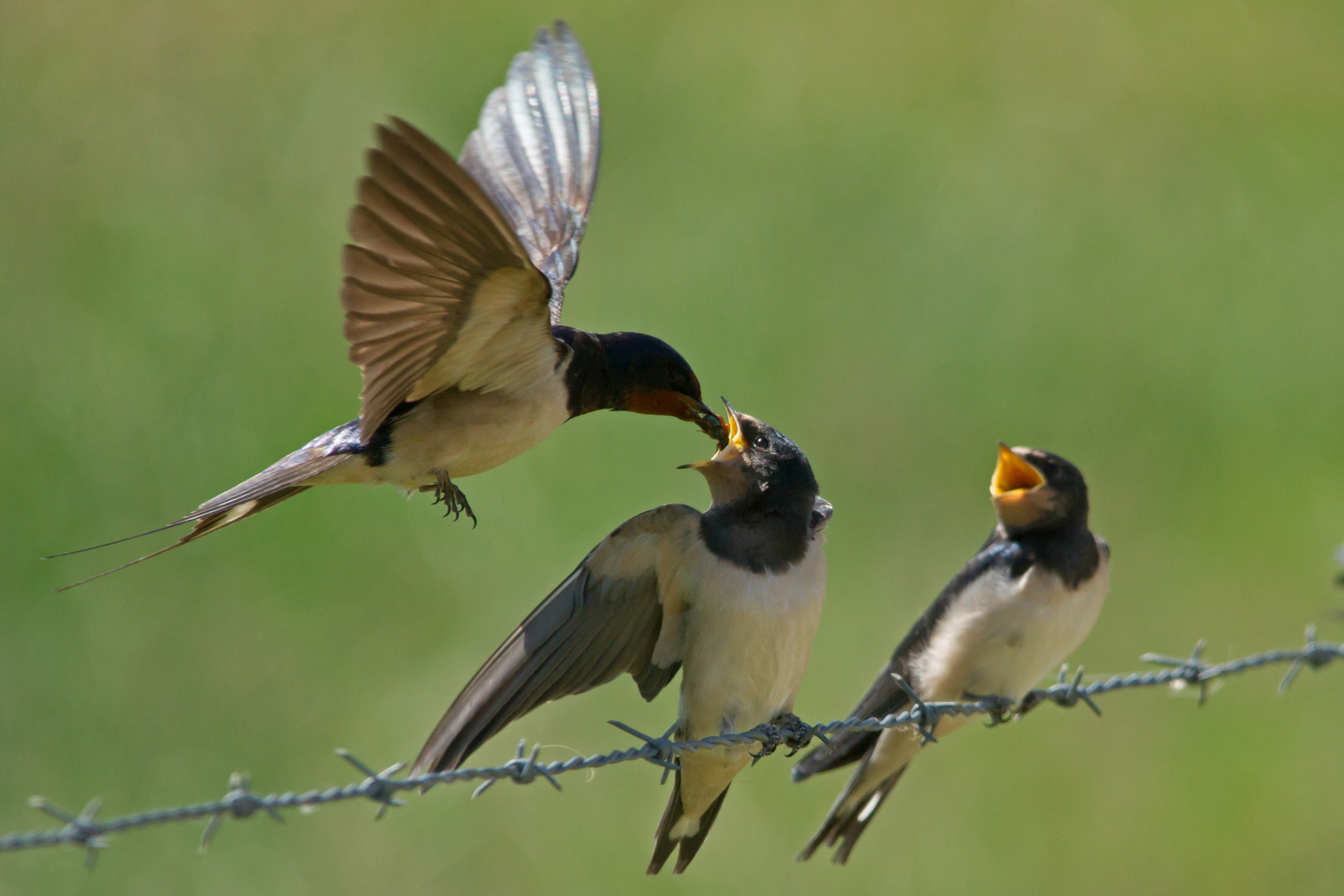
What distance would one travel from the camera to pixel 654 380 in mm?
3137

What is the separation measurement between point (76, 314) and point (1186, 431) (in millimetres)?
6654

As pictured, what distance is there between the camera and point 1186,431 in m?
8.09

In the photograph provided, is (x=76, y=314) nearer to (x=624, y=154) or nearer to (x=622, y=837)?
(x=624, y=154)

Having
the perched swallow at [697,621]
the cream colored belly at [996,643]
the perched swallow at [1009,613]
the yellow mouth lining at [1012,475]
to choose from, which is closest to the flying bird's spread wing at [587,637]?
the perched swallow at [697,621]

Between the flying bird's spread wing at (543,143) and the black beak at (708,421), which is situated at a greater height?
the flying bird's spread wing at (543,143)

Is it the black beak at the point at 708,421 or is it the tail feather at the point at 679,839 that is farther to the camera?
the black beak at the point at 708,421

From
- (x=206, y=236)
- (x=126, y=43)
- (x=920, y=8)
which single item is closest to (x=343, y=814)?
(x=206, y=236)

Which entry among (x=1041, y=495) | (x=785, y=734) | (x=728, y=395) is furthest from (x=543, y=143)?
(x=728, y=395)

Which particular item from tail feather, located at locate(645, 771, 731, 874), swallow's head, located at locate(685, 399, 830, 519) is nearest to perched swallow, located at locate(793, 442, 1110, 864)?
tail feather, located at locate(645, 771, 731, 874)

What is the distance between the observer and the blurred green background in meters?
6.69

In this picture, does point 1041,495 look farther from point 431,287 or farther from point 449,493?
point 431,287

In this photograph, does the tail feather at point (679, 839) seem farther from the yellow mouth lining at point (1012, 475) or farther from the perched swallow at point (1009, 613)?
the yellow mouth lining at point (1012, 475)

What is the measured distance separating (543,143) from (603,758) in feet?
6.82

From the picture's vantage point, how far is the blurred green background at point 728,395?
669 cm
